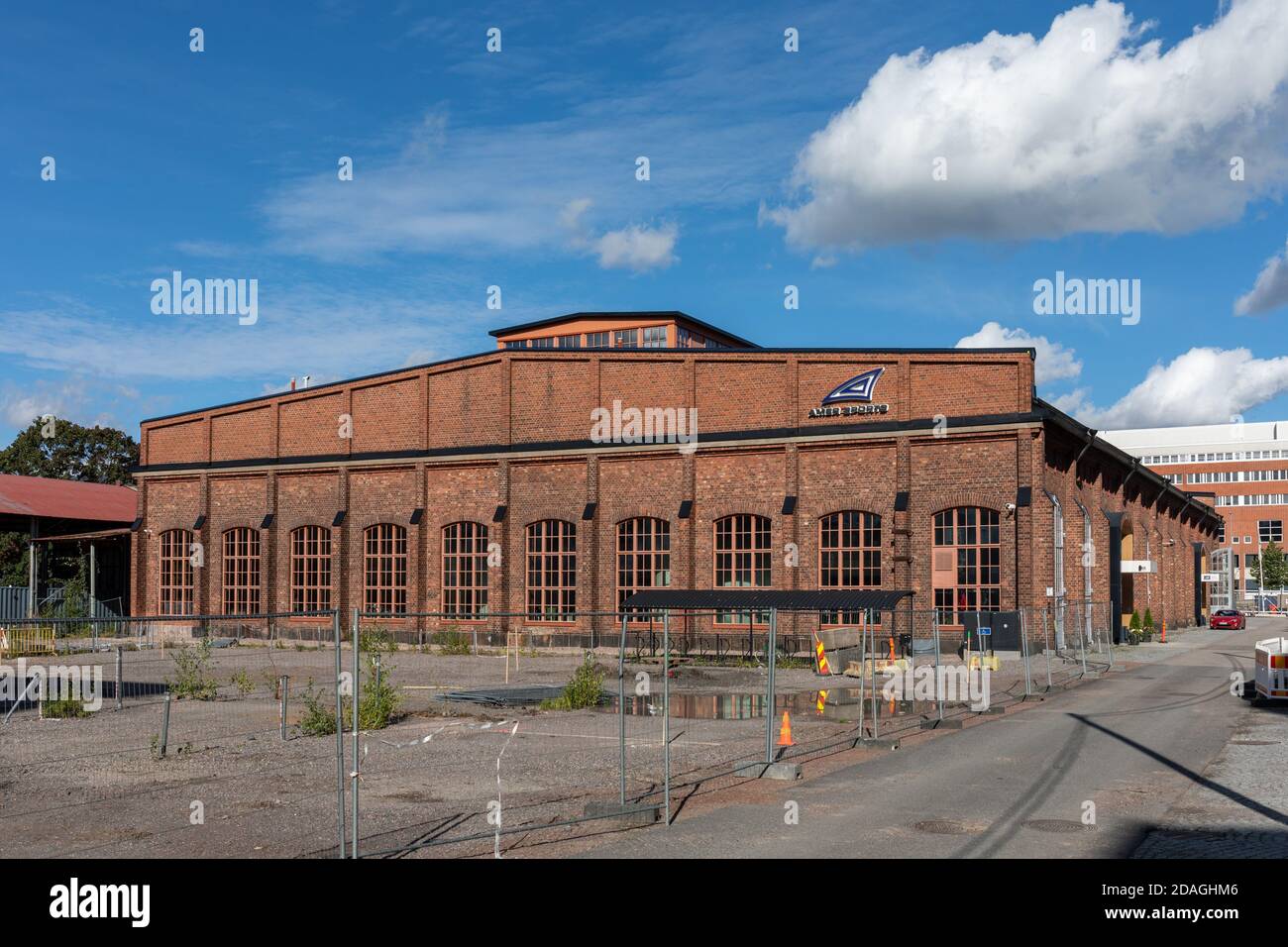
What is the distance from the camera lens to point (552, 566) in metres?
40.9

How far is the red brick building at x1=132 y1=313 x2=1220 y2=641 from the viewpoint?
34.2 metres

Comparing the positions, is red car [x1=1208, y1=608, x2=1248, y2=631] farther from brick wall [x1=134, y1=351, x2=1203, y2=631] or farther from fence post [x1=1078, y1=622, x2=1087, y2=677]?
fence post [x1=1078, y1=622, x2=1087, y2=677]

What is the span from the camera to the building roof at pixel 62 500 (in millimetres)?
51281

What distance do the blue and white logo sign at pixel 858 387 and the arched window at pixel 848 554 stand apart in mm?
3634

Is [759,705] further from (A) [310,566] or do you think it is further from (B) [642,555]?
(A) [310,566]

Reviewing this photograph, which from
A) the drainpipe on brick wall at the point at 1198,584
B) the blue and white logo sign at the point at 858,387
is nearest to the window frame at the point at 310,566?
the blue and white logo sign at the point at 858,387

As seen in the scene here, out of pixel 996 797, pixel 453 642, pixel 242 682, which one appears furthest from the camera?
pixel 453 642

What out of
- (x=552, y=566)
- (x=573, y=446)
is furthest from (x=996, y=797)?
(x=552, y=566)

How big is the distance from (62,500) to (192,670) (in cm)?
4386

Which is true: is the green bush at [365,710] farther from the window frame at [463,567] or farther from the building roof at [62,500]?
the building roof at [62,500]

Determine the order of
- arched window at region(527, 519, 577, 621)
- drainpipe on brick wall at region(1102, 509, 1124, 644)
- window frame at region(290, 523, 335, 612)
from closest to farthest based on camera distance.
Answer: arched window at region(527, 519, 577, 621), drainpipe on brick wall at region(1102, 509, 1124, 644), window frame at region(290, 523, 335, 612)

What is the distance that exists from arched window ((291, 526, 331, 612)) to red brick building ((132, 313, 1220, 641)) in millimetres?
115

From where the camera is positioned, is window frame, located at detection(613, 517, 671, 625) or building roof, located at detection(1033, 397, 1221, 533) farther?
window frame, located at detection(613, 517, 671, 625)

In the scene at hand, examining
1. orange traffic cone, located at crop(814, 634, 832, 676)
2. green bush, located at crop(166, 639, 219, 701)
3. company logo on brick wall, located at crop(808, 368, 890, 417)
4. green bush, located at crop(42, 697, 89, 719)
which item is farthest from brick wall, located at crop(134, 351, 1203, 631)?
green bush, located at crop(166, 639, 219, 701)
